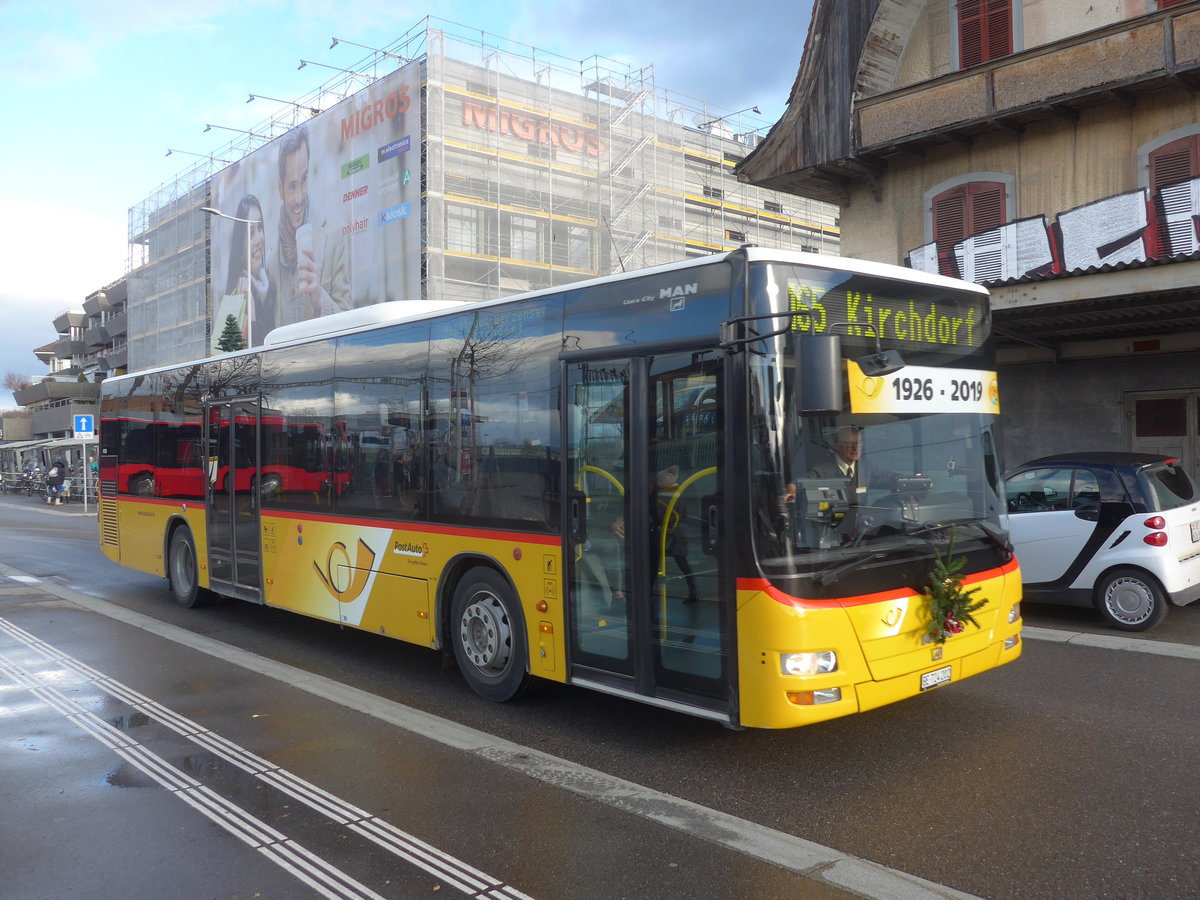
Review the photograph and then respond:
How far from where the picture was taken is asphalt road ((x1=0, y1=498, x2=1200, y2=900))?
410 cm

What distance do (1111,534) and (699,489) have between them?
5608 millimetres

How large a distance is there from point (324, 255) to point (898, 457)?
40.0m

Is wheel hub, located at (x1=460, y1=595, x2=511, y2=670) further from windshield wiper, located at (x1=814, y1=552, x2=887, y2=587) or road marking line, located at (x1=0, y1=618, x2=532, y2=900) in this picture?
windshield wiper, located at (x1=814, y1=552, x2=887, y2=587)

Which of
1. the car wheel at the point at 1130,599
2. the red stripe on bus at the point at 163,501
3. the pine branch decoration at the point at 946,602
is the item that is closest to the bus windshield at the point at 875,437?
the pine branch decoration at the point at 946,602

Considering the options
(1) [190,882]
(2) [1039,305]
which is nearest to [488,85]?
(2) [1039,305]

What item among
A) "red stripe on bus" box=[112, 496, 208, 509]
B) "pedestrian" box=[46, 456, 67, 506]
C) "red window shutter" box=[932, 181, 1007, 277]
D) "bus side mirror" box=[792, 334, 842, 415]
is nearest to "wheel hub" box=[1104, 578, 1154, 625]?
"bus side mirror" box=[792, 334, 842, 415]

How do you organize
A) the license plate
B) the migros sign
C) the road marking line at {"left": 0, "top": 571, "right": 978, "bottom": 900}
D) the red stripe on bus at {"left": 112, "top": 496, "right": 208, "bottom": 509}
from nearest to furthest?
the road marking line at {"left": 0, "top": 571, "right": 978, "bottom": 900} → the license plate → the red stripe on bus at {"left": 112, "top": 496, "right": 208, "bottom": 509} → the migros sign

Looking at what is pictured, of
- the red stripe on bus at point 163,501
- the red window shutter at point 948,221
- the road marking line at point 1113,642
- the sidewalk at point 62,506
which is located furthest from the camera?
the sidewalk at point 62,506

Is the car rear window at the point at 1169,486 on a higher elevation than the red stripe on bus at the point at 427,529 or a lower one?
higher

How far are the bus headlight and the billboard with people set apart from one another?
3210 centimetres

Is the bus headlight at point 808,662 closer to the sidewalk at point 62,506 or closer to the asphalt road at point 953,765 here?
the asphalt road at point 953,765

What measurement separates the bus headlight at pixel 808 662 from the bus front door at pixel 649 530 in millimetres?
349

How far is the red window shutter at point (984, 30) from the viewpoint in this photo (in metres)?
16.1

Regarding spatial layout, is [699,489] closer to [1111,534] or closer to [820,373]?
[820,373]
